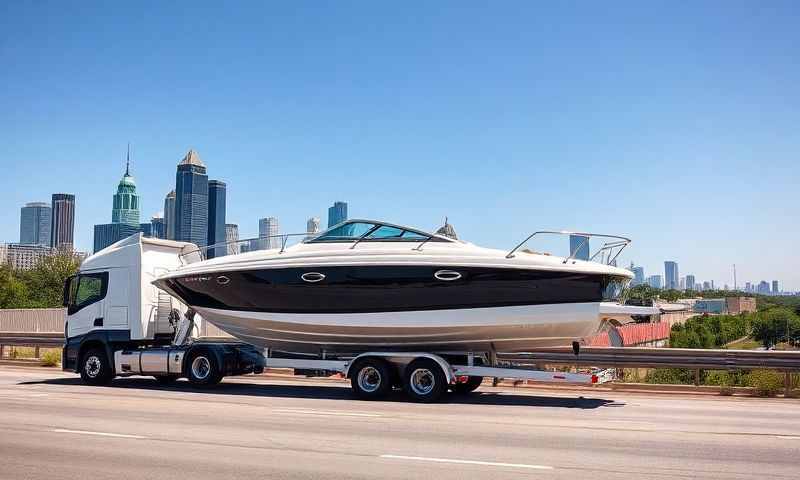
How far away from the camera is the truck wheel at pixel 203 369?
15781mm

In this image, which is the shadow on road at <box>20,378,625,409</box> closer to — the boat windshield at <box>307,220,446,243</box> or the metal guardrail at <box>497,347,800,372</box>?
the metal guardrail at <box>497,347,800,372</box>

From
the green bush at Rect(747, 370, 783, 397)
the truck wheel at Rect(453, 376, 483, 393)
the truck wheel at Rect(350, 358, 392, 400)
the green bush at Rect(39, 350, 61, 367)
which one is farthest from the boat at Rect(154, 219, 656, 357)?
the green bush at Rect(39, 350, 61, 367)

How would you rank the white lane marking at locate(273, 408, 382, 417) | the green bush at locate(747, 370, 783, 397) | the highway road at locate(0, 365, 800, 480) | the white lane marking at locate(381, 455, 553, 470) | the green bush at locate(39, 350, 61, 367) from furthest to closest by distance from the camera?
1. the green bush at locate(39, 350, 61, 367)
2. the green bush at locate(747, 370, 783, 397)
3. the white lane marking at locate(273, 408, 382, 417)
4. the white lane marking at locate(381, 455, 553, 470)
5. the highway road at locate(0, 365, 800, 480)

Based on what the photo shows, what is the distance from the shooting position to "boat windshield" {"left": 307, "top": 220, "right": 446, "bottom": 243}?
1482 cm

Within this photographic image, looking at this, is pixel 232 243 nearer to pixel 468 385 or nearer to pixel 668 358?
pixel 468 385

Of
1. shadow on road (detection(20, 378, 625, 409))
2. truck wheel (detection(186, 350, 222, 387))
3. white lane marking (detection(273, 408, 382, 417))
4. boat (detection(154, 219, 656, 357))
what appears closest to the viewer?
white lane marking (detection(273, 408, 382, 417))

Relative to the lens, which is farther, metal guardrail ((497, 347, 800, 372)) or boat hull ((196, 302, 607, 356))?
metal guardrail ((497, 347, 800, 372))

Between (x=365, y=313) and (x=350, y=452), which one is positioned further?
(x=365, y=313)

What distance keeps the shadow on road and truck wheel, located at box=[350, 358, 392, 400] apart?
11.7 inches

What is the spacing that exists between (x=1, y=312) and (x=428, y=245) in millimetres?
24300

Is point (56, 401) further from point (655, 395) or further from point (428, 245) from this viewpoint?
point (655, 395)

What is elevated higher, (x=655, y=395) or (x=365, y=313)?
(x=365, y=313)

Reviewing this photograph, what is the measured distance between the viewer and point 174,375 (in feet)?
53.9

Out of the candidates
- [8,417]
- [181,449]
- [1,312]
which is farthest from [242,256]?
[1,312]
